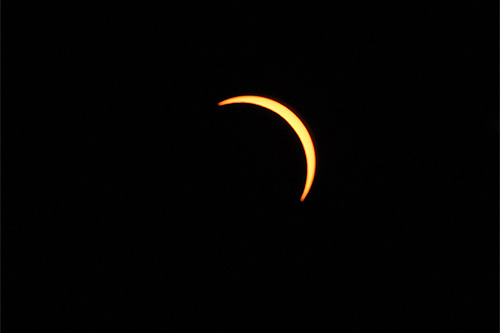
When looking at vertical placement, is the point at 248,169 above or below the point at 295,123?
below

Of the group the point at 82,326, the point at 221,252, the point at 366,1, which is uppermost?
the point at 366,1

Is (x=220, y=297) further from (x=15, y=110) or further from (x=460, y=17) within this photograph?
(x=460, y=17)

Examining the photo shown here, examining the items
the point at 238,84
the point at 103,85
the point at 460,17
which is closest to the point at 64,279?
the point at 103,85
